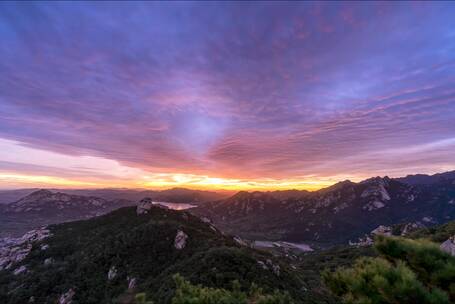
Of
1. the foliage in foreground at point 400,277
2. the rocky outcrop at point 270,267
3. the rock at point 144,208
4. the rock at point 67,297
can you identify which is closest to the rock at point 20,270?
the rock at point 67,297

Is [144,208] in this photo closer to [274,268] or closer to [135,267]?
[135,267]

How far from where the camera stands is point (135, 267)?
110688 millimetres

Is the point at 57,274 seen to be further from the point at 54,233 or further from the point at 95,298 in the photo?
the point at 54,233

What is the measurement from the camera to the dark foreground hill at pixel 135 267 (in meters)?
88.4

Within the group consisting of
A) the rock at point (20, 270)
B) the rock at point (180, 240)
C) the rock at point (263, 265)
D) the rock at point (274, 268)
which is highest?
the rock at point (180, 240)

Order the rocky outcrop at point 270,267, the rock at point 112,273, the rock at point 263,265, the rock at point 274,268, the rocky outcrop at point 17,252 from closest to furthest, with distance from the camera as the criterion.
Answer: the rock at point 263,265
the rocky outcrop at point 270,267
the rock at point 274,268
the rock at point 112,273
the rocky outcrop at point 17,252

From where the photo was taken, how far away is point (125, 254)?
395 feet

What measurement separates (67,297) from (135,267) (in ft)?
83.8

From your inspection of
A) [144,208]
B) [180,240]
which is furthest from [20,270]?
[180,240]

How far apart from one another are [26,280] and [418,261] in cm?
16021

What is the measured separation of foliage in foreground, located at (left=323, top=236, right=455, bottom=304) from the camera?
11.0 meters

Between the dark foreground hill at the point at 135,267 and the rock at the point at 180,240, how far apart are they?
0.48 metres

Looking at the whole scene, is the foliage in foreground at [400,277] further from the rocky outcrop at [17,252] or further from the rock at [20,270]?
the rocky outcrop at [17,252]

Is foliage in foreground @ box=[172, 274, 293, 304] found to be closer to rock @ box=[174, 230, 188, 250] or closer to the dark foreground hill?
the dark foreground hill
